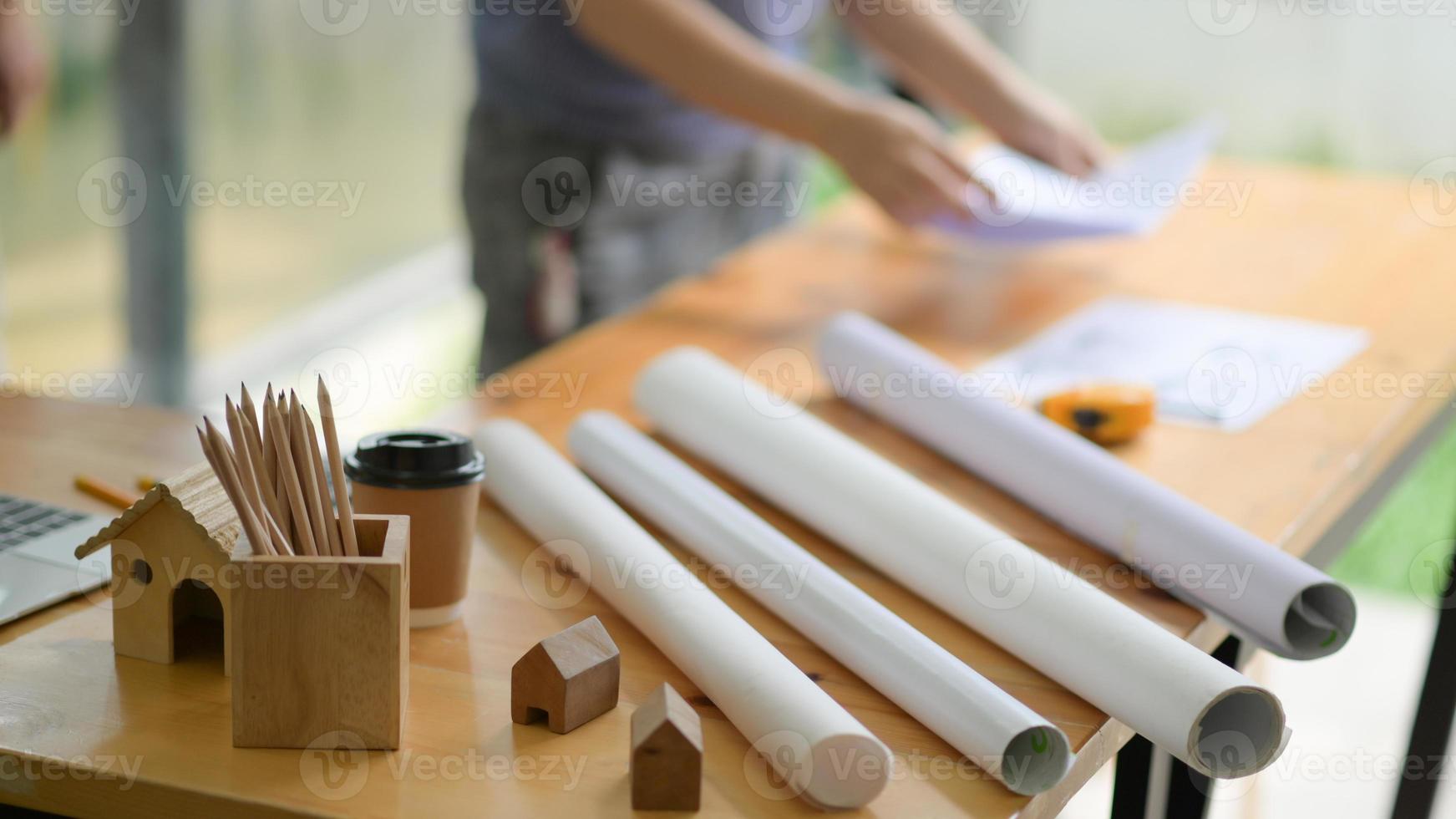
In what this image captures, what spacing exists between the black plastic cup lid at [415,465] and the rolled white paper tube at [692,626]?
11 cm

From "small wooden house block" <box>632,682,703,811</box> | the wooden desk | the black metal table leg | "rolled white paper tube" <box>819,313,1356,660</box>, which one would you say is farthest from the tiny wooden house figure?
the black metal table leg

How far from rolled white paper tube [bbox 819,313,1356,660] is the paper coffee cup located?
431 millimetres

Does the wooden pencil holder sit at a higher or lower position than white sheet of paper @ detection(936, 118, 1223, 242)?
lower

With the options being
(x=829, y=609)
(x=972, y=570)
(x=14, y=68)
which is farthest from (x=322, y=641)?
(x=14, y=68)

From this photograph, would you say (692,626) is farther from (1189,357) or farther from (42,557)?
(1189,357)

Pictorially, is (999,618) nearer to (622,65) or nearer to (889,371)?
(889,371)

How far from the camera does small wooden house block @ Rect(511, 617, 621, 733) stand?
2.49ft

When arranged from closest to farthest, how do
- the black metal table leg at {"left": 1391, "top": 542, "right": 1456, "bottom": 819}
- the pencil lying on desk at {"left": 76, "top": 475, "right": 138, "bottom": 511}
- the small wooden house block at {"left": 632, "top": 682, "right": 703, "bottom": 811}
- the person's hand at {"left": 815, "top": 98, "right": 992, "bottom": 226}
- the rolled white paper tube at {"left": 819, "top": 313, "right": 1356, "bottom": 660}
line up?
the small wooden house block at {"left": 632, "top": 682, "right": 703, "bottom": 811}, the rolled white paper tube at {"left": 819, "top": 313, "right": 1356, "bottom": 660}, the pencil lying on desk at {"left": 76, "top": 475, "right": 138, "bottom": 511}, the person's hand at {"left": 815, "top": 98, "right": 992, "bottom": 226}, the black metal table leg at {"left": 1391, "top": 542, "right": 1456, "bottom": 819}

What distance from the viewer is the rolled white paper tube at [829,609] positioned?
2.39ft

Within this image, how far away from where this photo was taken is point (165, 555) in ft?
2.63

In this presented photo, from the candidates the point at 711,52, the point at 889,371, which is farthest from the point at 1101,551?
the point at 711,52

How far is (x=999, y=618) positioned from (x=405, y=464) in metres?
0.38

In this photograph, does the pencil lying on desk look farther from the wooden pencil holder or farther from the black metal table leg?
the black metal table leg

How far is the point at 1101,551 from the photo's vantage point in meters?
1.01
